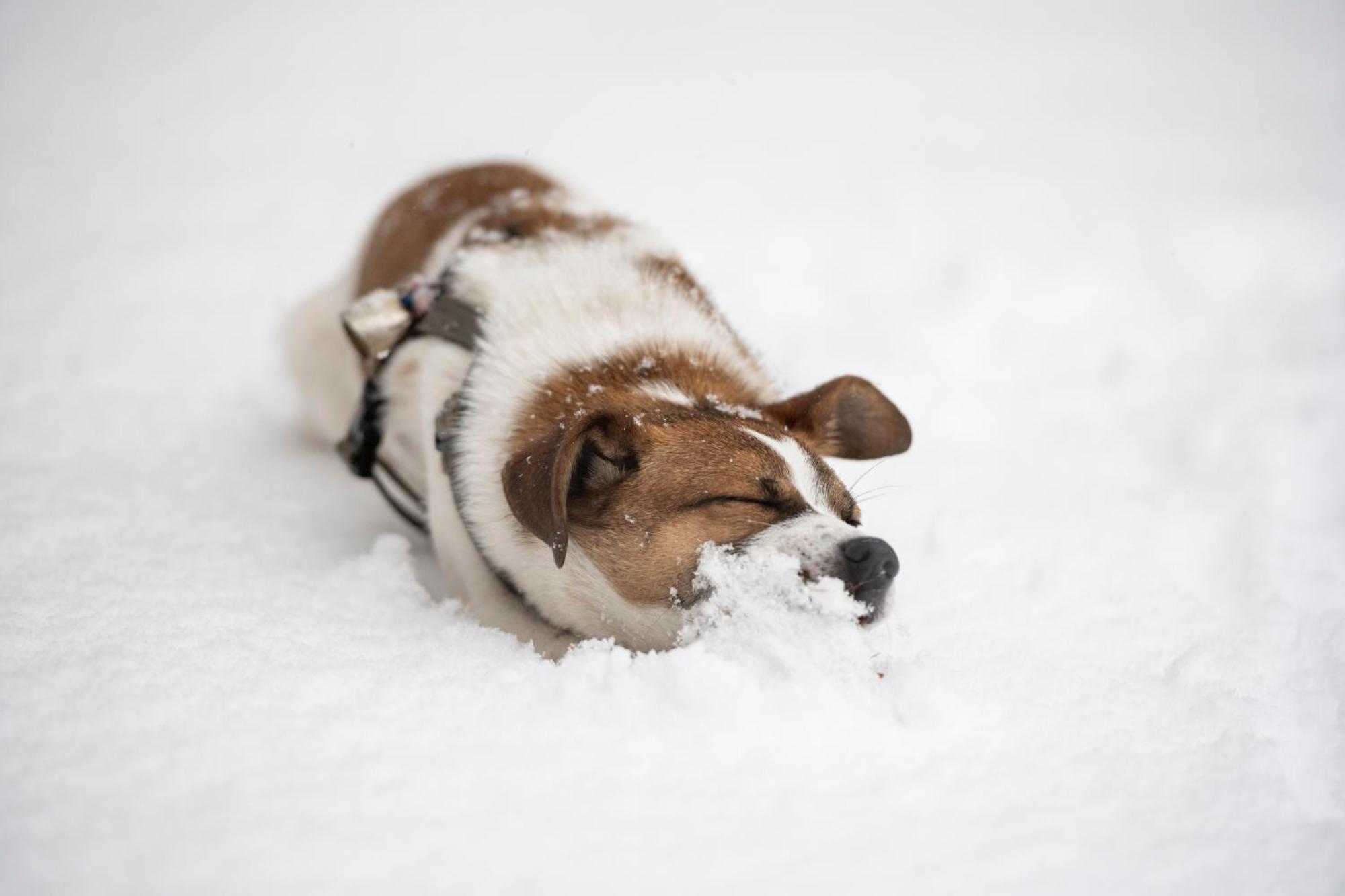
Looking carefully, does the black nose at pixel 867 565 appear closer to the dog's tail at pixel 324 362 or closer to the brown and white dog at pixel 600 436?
the brown and white dog at pixel 600 436

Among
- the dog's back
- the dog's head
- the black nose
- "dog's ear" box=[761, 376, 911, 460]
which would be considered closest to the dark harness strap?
the dog's back

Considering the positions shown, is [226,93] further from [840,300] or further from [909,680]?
[909,680]

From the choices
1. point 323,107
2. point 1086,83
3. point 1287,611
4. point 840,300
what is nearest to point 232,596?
point 1287,611

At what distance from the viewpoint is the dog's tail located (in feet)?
11.6

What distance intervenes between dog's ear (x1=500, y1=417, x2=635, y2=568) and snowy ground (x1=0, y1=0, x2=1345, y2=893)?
0.28 metres

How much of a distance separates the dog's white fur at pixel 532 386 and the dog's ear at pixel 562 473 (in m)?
0.14

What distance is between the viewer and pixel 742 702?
5.45 feet

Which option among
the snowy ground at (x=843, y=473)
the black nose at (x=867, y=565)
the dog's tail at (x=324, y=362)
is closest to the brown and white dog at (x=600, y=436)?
the black nose at (x=867, y=565)

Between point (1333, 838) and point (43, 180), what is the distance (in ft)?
23.6

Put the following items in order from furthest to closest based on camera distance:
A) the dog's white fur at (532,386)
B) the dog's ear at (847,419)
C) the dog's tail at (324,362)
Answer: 1. the dog's tail at (324,362)
2. the dog's ear at (847,419)
3. the dog's white fur at (532,386)

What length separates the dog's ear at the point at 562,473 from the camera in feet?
6.28

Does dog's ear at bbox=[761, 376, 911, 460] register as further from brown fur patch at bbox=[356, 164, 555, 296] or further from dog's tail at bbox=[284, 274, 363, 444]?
dog's tail at bbox=[284, 274, 363, 444]

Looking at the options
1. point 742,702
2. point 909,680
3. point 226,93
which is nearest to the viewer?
point 742,702

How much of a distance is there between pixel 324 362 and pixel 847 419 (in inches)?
83.1
